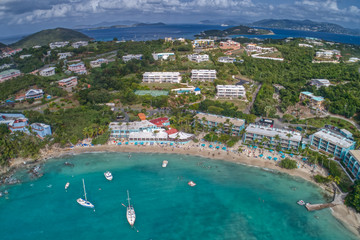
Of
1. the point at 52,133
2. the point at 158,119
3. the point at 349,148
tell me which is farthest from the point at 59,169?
the point at 349,148

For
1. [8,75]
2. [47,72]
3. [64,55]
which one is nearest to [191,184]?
[47,72]

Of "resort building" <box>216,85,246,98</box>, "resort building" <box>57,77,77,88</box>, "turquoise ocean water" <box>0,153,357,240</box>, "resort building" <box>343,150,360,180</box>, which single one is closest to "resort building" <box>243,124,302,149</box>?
"turquoise ocean water" <box>0,153,357,240</box>

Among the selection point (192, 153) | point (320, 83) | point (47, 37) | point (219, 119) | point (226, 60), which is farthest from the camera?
point (47, 37)

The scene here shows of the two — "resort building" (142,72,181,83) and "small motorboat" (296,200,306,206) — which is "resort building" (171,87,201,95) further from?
"small motorboat" (296,200,306,206)

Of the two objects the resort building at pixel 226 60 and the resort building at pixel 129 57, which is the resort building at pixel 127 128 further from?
the resort building at pixel 226 60

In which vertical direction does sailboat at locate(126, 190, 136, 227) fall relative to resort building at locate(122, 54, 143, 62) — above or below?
below

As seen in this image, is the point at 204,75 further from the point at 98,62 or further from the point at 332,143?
the point at 332,143
